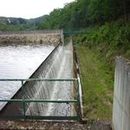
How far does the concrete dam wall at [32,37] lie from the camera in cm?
11873

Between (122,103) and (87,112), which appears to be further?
(87,112)

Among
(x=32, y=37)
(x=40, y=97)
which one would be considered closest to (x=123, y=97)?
(x=40, y=97)

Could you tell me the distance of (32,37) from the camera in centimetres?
12675

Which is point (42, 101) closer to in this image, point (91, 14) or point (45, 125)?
point (45, 125)

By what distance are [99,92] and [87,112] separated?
4.42 meters

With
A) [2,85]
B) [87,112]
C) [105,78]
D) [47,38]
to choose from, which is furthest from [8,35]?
[87,112]

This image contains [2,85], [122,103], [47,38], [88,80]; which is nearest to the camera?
[122,103]

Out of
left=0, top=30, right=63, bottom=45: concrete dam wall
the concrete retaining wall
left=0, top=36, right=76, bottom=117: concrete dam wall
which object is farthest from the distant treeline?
the concrete retaining wall

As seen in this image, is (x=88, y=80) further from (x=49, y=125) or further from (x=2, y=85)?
(x=49, y=125)

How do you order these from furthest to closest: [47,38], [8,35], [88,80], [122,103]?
[8,35] → [47,38] → [88,80] → [122,103]

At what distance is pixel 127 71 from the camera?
324 inches

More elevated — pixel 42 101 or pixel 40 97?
pixel 42 101

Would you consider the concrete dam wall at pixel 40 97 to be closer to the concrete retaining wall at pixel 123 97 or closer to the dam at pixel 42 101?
the dam at pixel 42 101

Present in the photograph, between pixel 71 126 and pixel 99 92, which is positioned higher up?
pixel 71 126
